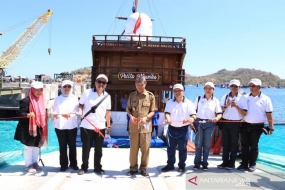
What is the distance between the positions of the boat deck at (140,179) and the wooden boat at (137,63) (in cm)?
658

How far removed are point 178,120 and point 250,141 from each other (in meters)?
1.52

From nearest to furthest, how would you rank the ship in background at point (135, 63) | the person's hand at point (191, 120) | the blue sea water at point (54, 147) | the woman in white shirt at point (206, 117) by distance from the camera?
the person's hand at point (191, 120), the woman in white shirt at point (206, 117), the blue sea water at point (54, 147), the ship in background at point (135, 63)

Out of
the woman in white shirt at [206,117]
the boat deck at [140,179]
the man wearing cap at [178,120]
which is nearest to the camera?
the boat deck at [140,179]

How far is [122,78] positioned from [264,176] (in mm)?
7712

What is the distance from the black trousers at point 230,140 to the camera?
Answer: 4867 millimetres

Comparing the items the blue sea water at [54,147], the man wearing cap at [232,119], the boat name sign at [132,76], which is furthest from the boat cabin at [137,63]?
the man wearing cap at [232,119]

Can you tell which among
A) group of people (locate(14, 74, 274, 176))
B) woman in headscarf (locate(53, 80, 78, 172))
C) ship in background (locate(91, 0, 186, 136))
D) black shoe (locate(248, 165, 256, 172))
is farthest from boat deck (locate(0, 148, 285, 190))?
ship in background (locate(91, 0, 186, 136))

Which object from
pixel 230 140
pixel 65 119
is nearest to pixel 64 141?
pixel 65 119

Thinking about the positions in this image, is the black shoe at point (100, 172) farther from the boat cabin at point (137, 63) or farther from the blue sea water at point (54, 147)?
the boat cabin at point (137, 63)

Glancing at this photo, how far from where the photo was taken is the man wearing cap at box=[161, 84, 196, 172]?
4629 millimetres

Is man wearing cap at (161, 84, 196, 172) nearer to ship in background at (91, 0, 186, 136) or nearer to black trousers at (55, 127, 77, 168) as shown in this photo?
black trousers at (55, 127, 77, 168)

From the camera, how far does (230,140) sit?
4977 mm

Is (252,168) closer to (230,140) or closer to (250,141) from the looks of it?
(250,141)

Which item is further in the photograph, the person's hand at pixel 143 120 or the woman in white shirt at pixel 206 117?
the woman in white shirt at pixel 206 117
